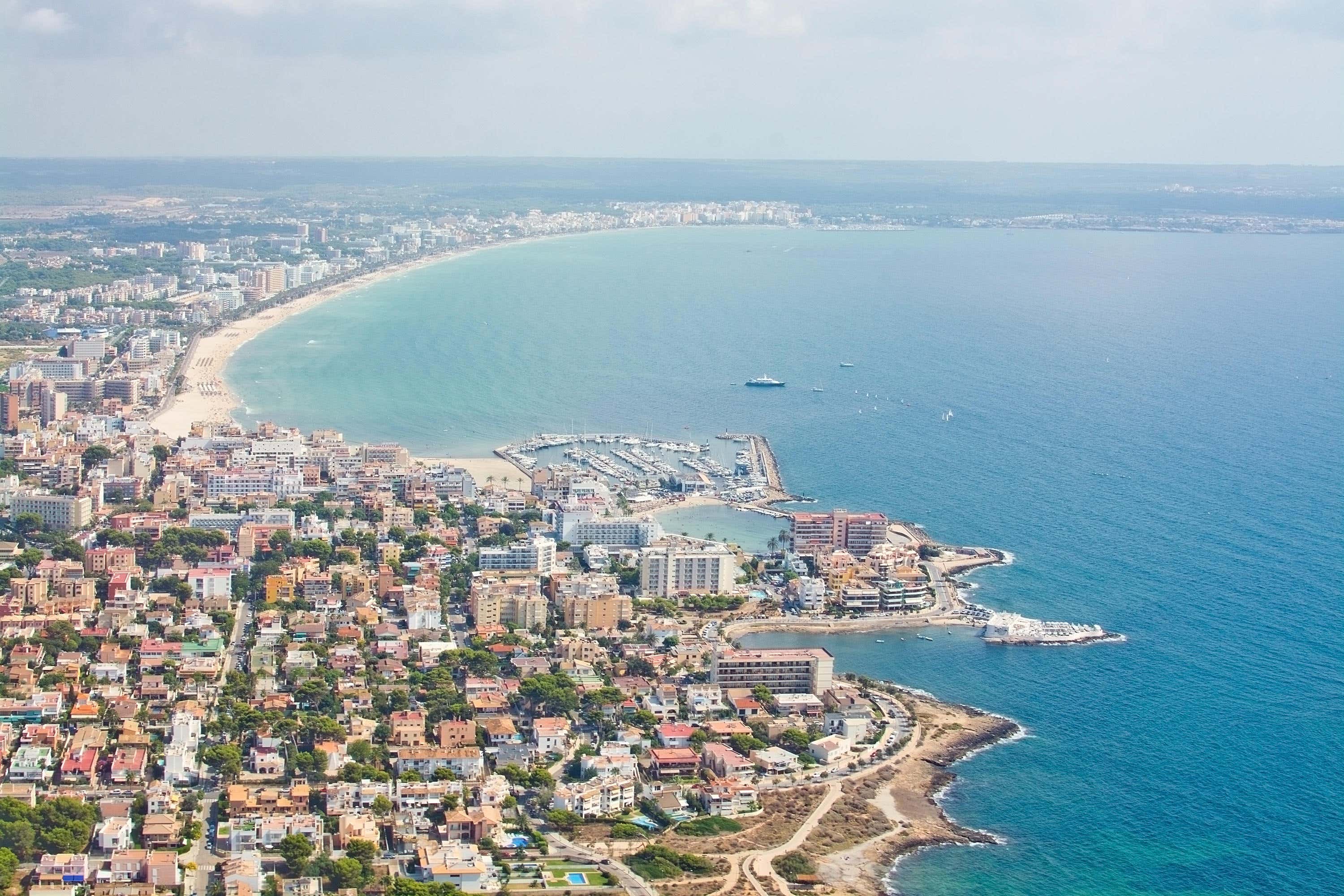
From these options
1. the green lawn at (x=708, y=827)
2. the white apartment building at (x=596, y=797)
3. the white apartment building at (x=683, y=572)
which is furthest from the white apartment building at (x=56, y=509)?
the green lawn at (x=708, y=827)


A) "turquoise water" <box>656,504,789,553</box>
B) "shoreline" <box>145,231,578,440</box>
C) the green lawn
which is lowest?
the green lawn

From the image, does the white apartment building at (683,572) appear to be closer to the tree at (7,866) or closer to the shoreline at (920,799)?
the shoreline at (920,799)

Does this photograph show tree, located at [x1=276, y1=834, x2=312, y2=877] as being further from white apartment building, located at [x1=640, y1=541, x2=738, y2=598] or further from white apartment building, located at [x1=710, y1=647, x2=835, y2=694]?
white apartment building, located at [x1=640, y1=541, x2=738, y2=598]

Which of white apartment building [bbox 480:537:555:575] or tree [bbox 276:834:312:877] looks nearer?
tree [bbox 276:834:312:877]

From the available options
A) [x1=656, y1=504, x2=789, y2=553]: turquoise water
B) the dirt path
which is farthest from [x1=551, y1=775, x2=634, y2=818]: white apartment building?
[x1=656, y1=504, x2=789, y2=553]: turquoise water

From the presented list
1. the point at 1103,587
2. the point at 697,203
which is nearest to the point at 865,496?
the point at 1103,587

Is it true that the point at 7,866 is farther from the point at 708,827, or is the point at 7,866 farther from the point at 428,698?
the point at 708,827

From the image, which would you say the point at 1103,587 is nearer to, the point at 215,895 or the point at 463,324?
the point at 215,895
